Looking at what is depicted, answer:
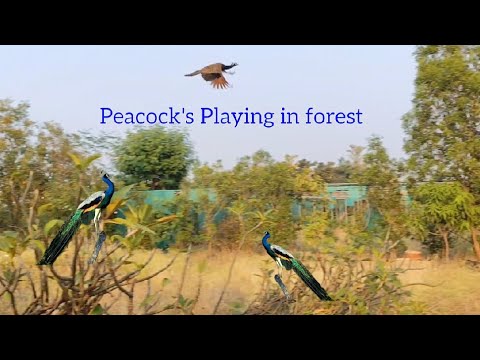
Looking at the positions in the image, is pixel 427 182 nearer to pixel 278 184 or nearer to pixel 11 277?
pixel 278 184

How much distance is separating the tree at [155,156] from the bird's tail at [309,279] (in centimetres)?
111

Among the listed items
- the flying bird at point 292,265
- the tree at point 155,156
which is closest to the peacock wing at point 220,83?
the tree at point 155,156

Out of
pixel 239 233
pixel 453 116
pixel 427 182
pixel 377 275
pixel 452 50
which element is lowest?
pixel 377 275

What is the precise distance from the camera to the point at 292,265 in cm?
520

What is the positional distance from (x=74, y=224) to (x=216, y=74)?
60.6 inches

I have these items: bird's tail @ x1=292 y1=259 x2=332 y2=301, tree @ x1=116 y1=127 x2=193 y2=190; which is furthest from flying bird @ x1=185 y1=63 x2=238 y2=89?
bird's tail @ x1=292 y1=259 x2=332 y2=301

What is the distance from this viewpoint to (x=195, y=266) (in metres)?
5.15

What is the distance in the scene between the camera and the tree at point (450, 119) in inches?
205

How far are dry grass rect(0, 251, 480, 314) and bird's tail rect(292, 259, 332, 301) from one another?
65 mm

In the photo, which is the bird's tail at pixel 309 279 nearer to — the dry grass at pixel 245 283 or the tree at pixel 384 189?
the dry grass at pixel 245 283

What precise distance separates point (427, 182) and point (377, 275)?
2.68 feet

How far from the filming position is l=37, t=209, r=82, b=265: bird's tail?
4.96 metres

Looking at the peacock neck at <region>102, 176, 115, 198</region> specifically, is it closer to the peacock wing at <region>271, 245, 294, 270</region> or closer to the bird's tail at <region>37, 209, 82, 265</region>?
the bird's tail at <region>37, 209, 82, 265</region>

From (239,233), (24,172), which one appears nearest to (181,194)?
(239,233)
